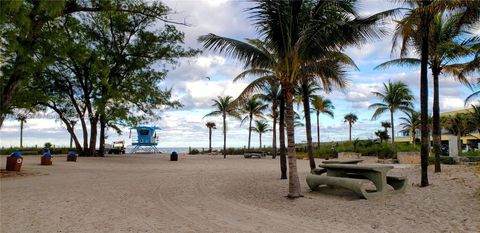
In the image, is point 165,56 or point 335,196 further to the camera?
point 165,56

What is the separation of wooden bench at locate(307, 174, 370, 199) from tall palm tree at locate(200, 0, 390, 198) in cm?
82

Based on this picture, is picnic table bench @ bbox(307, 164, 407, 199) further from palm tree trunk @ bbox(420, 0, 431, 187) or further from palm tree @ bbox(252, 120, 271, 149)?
palm tree @ bbox(252, 120, 271, 149)

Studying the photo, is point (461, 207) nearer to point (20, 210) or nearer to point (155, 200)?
point (155, 200)

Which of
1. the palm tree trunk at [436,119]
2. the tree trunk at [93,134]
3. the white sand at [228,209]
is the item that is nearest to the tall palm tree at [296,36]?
the white sand at [228,209]

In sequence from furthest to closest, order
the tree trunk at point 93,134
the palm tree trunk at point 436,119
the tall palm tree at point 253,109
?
the tall palm tree at point 253,109 < the tree trunk at point 93,134 < the palm tree trunk at point 436,119

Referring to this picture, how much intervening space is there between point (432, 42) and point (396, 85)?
72.8 ft

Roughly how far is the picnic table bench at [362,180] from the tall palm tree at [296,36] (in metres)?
0.93

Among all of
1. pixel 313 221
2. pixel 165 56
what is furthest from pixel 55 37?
pixel 165 56

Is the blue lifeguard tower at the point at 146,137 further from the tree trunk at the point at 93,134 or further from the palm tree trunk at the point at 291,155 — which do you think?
the palm tree trunk at the point at 291,155

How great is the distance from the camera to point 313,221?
22.5 ft

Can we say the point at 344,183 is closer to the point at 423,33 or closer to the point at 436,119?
the point at 423,33

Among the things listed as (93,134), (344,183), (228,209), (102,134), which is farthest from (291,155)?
(102,134)

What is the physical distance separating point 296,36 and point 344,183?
390 cm

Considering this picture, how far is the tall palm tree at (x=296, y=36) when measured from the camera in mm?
9578
